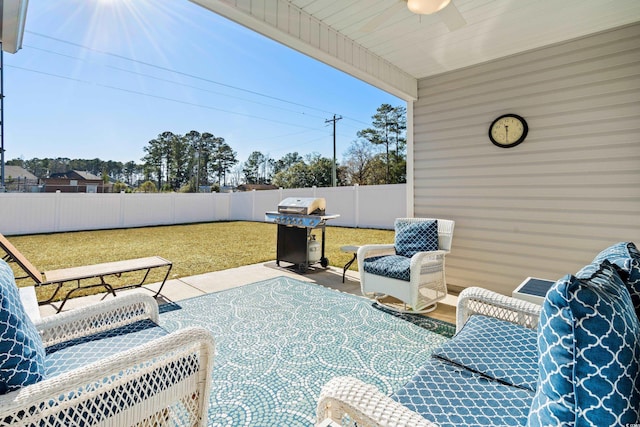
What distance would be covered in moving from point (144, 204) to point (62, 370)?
11.3 m

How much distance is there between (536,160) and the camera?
11.1ft

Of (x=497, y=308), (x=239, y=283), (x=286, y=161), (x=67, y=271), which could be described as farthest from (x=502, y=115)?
(x=286, y=161)

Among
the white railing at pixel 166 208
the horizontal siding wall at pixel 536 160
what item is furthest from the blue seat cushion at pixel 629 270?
the white railing at pixel 166 208

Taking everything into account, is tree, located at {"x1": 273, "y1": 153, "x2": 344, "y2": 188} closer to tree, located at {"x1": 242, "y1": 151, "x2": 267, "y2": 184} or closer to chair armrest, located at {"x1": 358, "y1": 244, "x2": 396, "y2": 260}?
tree, located at {"x1": 242, "y1": 151, "x2": 267, "y2": 184}

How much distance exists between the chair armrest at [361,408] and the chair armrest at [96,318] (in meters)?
1.34

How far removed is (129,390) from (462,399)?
1262 millimetres

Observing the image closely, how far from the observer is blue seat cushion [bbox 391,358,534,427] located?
0.97 meters

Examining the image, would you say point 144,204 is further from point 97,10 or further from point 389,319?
point 389,319

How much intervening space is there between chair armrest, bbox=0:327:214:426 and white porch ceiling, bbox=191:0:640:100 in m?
2.34

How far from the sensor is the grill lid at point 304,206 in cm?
466

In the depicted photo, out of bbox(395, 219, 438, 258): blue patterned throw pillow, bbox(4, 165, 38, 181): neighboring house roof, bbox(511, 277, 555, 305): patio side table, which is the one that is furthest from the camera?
bbox(4, 165, 38, 181): neighboring house roof

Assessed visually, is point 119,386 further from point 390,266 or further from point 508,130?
point 508,130

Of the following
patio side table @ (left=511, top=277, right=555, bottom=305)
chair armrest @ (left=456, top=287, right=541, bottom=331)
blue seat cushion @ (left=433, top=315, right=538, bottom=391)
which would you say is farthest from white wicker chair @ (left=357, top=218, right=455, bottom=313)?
blue seat cushion @ (left=433, top=315, right=538, bottom=391)

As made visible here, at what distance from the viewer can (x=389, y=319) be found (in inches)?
115
